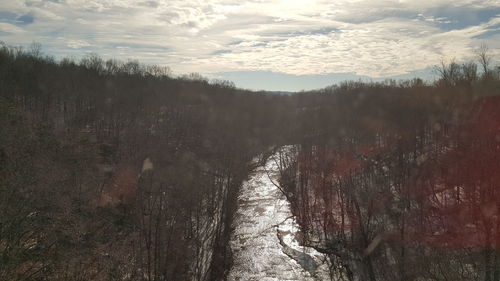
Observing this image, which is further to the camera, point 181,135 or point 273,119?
point 273,119

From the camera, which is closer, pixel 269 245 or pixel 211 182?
pixel 269 245

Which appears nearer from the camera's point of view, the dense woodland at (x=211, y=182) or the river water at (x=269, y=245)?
the dense woodland at (x=211, y=182)

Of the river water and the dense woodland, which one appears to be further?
the river water

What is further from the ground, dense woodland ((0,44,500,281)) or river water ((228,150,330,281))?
dense woodland ((0,44,500,281))

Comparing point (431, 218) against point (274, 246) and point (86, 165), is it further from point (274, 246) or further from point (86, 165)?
point (86, 165)

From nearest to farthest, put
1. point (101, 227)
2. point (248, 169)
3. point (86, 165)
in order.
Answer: point (101, 227) → point (86, 165) → point (248, 169)

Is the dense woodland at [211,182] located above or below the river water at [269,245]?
above

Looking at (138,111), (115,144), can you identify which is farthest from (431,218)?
(138,111)

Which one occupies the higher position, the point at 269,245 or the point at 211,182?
the point at 211,182
